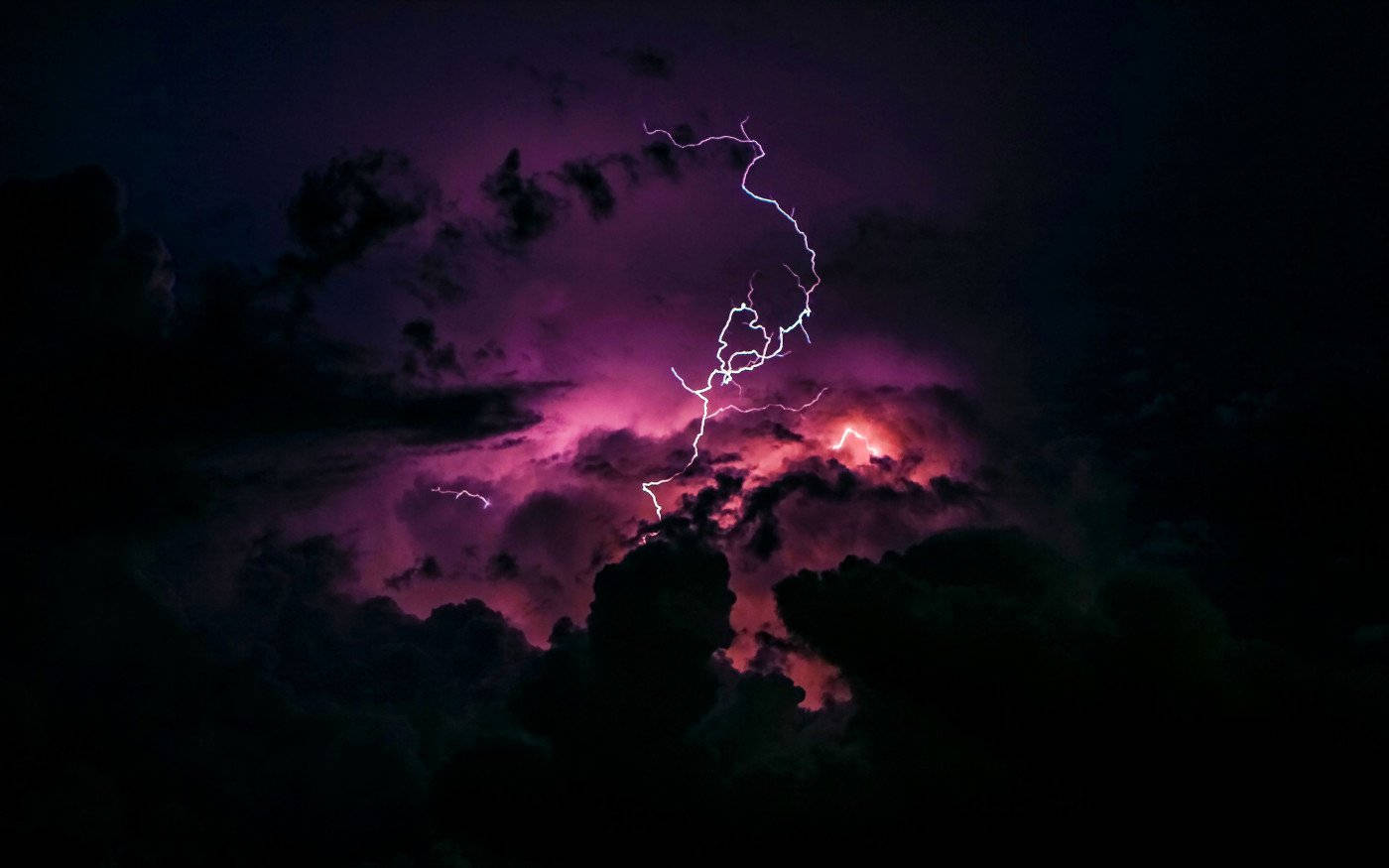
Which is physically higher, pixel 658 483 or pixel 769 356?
pixel 769 356

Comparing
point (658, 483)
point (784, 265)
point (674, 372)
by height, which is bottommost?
point (658, 483)

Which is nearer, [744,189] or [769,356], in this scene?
[744,189]

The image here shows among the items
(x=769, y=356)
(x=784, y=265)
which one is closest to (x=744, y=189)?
(x=784, y=265)

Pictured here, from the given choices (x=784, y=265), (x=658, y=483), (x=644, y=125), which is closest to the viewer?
(x=644, y=125)

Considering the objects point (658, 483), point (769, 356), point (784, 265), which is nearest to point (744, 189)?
point (784, 265)

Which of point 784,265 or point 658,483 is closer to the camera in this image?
point 784,265

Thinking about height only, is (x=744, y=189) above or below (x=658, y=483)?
above

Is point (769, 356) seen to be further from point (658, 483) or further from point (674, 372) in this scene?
point (658, 483)

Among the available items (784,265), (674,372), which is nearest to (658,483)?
(674,372)

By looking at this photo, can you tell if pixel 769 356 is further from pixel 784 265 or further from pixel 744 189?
pixel 744 189

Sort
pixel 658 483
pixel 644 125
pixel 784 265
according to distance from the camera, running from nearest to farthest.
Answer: pixel 644 125 < pixel 784 265 < pixel 658 483
